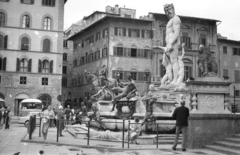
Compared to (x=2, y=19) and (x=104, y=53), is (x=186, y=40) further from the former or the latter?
(x=2, y=19)

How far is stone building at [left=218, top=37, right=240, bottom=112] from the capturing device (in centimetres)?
5450

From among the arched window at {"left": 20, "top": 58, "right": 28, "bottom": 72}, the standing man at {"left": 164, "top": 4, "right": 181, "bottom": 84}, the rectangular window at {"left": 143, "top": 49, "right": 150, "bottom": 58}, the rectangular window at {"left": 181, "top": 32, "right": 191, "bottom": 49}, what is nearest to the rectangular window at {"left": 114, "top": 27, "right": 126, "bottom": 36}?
the rectangular window at {"left": 143, "top": 49, "right": 150, "bottom": 58}

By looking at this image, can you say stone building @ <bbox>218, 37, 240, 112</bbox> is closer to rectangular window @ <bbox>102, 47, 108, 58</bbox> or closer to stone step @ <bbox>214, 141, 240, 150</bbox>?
rectangular window @ <bbox>102, 47, 108, 58</bbox>

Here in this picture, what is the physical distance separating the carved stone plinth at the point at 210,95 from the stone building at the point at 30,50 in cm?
3316

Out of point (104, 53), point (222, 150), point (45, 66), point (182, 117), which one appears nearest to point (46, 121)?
point (182, 117)

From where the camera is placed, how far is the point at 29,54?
150 feet

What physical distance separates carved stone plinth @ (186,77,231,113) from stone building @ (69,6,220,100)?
30.0 meters

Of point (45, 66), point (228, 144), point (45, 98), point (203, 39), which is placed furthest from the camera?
point (203, 39)

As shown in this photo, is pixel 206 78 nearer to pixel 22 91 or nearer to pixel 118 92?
pixel 118 92

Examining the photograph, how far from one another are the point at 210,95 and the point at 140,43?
33.9 m

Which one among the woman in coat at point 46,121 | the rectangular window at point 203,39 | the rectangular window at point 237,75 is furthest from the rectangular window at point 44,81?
the woman in coat at point 46,121

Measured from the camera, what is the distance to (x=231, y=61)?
5566 cm

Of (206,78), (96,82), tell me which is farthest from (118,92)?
(206,78)

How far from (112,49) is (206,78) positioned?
3220cm
